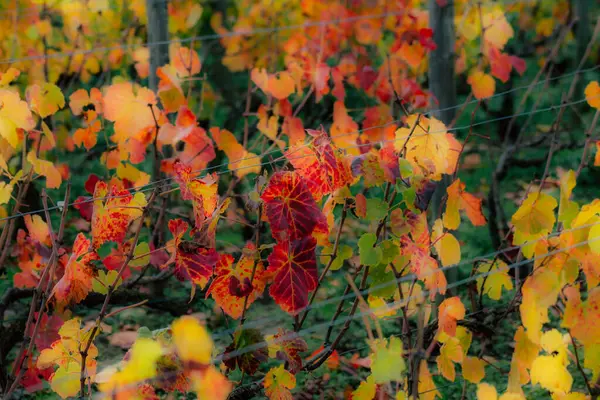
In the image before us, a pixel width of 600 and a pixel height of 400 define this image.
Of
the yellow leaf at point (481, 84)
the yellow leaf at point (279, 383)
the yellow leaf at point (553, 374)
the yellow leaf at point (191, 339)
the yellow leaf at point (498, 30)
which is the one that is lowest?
the yellow leaf at point (553, 374)

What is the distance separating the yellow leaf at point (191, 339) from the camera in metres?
1.10

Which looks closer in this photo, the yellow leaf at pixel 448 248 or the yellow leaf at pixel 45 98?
the yellow leaf at pixel 448 248

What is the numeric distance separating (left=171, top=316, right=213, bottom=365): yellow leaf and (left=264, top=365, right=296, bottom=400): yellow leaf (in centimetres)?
44

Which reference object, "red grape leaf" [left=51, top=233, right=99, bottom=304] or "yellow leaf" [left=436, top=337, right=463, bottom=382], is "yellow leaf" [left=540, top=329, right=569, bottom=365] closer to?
"yellow leaf" [left=436, top=337, right=463, bottom=382]

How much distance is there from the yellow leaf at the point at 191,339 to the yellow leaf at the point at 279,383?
17.2 inches

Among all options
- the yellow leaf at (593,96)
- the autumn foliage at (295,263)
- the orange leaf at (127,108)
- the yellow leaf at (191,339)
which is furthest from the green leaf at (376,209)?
the yellow leaf at (593,96)

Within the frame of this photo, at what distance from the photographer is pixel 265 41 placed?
15.2ft

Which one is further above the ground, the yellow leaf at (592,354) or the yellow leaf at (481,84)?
the yellow leaf at (481,84)

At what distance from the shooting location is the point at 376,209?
62.3 inches

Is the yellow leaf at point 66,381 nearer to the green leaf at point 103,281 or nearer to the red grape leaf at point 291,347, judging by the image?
the green leaf at point 103,281

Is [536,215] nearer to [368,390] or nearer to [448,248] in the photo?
[448,248]

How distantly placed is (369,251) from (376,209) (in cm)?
10

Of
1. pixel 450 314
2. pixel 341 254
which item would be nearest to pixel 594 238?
pixel 450 314

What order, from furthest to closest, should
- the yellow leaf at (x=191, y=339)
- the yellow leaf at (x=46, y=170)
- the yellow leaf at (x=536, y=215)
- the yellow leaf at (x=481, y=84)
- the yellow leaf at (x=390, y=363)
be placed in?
1. the yellow leaf at (x=481, y=84)
2. the yellow leaf at (x=46, y=170)
3. the yellow leaf at (x=536, y=215)
4. the yellow leaf at (x=390, y=363)
5. the yellow leaf at (x=191, y=339)
